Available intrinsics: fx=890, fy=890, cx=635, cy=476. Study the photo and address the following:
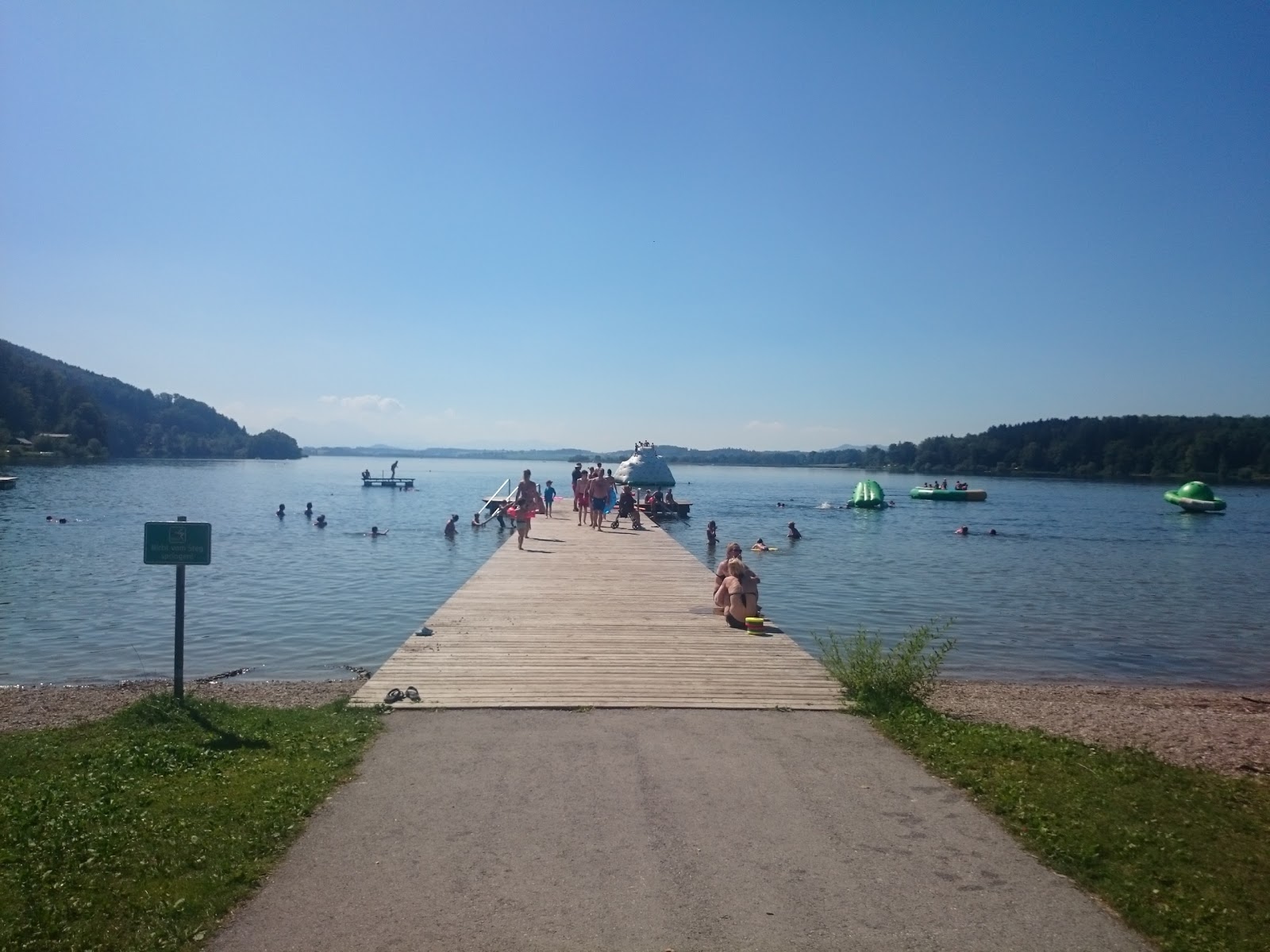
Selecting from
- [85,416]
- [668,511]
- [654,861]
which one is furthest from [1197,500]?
[85,416]

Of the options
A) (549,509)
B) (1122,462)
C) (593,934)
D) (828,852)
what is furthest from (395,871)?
(1122,462)

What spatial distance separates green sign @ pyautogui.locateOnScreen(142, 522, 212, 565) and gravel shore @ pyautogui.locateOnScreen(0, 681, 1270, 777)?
268 centimetres

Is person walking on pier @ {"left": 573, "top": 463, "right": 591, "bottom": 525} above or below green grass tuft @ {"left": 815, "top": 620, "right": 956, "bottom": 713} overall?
above

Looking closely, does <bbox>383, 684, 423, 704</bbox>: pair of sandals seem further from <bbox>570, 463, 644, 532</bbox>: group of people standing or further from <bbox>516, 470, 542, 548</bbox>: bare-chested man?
<bbox>570, 463, 644, 532</bbox>: group of people standing

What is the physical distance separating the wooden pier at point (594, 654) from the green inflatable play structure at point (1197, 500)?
2425 inches

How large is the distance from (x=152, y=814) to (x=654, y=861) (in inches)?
113

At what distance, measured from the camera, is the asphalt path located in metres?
3.87

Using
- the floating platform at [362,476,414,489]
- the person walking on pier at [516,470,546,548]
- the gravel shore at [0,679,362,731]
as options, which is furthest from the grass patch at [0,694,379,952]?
the floating platform at [362,476,414,489]

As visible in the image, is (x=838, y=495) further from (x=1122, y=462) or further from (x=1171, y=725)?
(x=1171, y=725)

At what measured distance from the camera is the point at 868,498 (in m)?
61.3

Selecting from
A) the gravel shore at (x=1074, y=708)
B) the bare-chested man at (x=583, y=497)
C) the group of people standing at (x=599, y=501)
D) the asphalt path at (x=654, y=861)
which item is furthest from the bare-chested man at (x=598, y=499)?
the asphalt path at (x=654, y=861)

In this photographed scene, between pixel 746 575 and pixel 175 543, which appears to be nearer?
pixel 175 543

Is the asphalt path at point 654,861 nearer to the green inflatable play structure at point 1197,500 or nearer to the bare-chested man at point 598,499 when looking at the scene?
the bare-chested man at point 598,499

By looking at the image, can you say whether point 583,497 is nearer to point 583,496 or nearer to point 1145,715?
point 583,496
